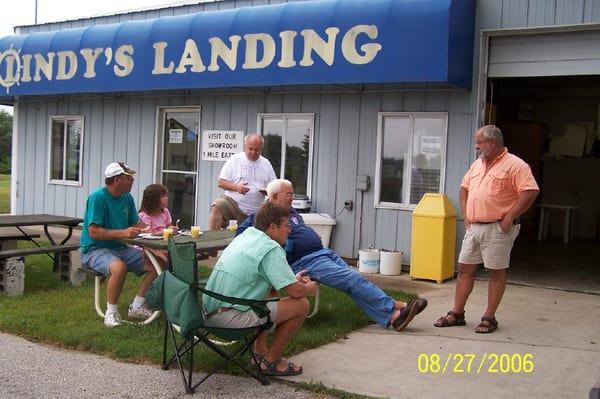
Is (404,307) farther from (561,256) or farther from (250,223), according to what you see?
(561,256)

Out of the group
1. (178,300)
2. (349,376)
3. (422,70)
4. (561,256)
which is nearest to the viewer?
(178,300)

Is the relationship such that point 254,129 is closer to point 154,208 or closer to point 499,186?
point 154,208

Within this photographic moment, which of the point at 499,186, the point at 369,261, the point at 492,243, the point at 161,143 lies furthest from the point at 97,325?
the point at 161,143

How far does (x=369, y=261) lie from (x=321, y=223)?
0.93 meters

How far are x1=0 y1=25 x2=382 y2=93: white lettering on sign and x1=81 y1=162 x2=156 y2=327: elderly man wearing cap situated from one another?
376 cm

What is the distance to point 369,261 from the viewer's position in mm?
8992

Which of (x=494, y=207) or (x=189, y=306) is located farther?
(x=494, y=207)

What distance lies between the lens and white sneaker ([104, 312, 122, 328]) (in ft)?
18.8

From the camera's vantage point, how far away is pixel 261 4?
10219 millimetres

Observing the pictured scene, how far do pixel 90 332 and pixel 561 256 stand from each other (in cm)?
827

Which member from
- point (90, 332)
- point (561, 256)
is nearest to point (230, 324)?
point (90, 332)

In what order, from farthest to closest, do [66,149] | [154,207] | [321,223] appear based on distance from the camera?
[66,149] → [321,223] → [154,207]

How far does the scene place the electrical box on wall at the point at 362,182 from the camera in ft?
31.0
